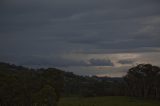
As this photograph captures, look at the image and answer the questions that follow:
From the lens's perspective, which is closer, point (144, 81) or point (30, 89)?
point (30, 89)

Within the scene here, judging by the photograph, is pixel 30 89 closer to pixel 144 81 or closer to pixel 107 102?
pixel 107 102

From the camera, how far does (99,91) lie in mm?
112875

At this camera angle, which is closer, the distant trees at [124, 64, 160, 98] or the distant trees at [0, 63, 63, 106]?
the distant trees at [0, 63, 63, 106]

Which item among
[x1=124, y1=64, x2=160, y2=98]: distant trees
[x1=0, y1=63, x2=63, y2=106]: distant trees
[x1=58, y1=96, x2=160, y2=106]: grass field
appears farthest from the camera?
[x1=124, y1=64, x2=160, y2=98]: distant trees

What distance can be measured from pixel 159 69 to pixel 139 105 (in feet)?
89.6

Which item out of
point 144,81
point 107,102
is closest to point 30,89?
point 107,102

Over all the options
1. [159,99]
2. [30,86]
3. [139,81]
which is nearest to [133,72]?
[139,81]

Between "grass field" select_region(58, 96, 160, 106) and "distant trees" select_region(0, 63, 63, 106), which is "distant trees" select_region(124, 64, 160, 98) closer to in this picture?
"grass field" select_region(58, 96, 160, 106)

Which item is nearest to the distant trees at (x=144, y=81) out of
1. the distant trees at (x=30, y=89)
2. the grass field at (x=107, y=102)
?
the grass field at (x=107, y=102)

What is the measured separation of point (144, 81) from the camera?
3959 inches

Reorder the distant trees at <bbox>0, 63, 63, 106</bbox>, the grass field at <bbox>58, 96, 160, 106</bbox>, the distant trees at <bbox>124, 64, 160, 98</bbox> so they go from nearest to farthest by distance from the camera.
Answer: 1. the distant trees at <bbox>0, 63, 63, 106</bbox>
2. the grass field at <bbox>58, 96, 160, 106</bbox>
3. the distant trees at <bbox>124, 64, 160, 98</bbox>

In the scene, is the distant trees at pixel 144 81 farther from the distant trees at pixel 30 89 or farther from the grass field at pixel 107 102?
the distant trees at pixel 30 89

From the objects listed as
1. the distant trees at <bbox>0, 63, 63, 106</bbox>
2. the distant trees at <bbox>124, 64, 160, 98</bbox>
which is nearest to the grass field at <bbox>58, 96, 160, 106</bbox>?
the distant trees at <bbox>124, 64, 160, 98</bbox>

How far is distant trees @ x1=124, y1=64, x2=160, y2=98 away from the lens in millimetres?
98938
